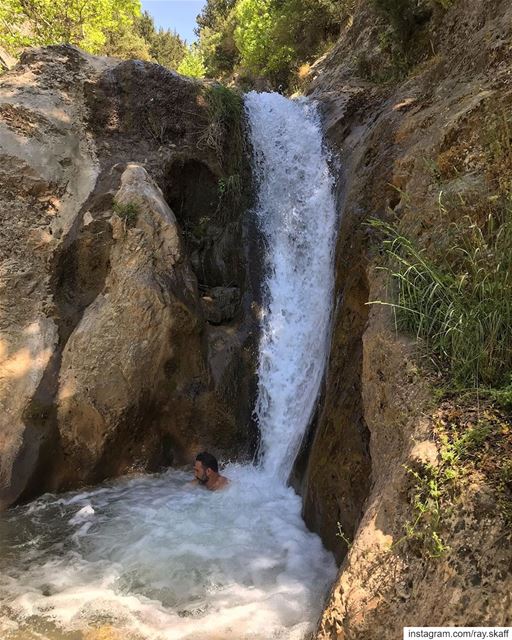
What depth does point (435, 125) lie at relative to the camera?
5.46 m

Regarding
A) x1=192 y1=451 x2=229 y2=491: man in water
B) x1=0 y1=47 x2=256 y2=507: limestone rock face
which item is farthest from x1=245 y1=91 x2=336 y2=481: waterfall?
x1=192 y1=451 x2=229 y2=491: man in water

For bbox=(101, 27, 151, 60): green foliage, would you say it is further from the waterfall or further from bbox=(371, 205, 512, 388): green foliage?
bbox=(371, 205, 512, 388): green foliage

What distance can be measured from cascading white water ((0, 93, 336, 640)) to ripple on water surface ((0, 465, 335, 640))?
1cm

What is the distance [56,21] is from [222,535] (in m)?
15.9

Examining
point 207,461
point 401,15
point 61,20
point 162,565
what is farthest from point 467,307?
point 61,20

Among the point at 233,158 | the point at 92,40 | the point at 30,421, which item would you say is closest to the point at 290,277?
the point at 233,158

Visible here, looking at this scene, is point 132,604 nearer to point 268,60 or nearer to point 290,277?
point 290,277

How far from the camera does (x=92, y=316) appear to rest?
6941 millimetres

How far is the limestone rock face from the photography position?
652 centimetres

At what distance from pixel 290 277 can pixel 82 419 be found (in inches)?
153

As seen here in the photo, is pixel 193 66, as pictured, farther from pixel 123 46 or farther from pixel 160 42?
pixel 160 42

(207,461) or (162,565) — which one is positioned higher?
(207,461)

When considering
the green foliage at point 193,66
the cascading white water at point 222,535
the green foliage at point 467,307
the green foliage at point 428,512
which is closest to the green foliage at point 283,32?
the green foliage at point 193,66

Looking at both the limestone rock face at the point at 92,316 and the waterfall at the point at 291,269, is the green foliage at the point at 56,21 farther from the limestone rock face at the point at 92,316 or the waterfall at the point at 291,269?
the waterfall at the point at 291,269
